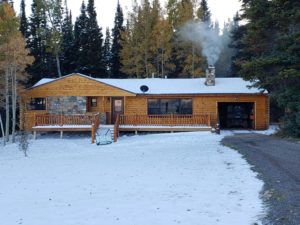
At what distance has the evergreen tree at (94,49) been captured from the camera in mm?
42594

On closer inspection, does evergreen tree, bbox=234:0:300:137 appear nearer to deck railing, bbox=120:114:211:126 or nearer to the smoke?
deck railing, bbox=120:114:211:126

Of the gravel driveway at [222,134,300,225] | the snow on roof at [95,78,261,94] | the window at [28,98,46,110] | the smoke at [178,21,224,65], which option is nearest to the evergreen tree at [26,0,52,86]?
the smoke at [178,21,224,65]

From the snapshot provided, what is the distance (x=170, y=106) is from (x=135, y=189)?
56.8 ft

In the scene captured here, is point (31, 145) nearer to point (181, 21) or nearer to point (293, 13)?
point (293, 13)

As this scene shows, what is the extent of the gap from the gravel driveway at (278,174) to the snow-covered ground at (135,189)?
0.28 meters

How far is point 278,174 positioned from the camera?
1038 cm

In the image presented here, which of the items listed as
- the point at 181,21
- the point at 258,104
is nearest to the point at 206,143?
the point at 258,104

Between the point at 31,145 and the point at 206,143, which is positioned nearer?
the point at 206,143

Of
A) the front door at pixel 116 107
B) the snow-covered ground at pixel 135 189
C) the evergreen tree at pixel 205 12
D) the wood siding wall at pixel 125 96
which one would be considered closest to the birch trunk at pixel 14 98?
the wood siding wall at pixel 125 96

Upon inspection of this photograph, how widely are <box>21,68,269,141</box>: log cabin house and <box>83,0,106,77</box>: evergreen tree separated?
50.5 ft

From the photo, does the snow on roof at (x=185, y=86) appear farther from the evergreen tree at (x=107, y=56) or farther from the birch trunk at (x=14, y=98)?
the evergreen tree at (x=107, y=56)

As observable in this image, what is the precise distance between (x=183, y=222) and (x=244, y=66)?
14007 mm

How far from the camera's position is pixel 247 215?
7.18m

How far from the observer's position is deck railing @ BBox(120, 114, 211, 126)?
2569 centimetres
